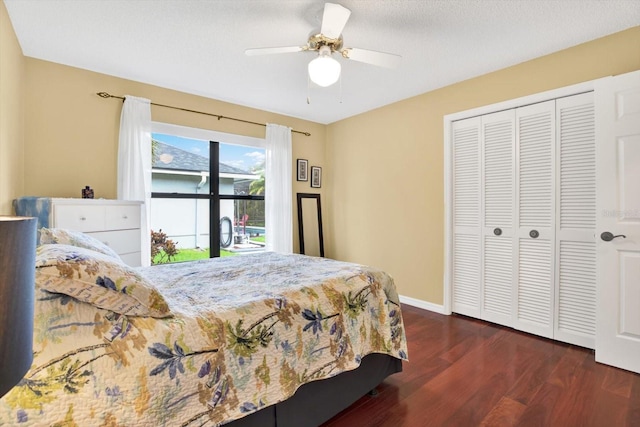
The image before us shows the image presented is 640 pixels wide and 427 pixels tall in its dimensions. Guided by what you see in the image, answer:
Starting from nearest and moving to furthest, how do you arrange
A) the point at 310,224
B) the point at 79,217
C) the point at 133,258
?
the point at 79,217 < the point at 133,258 < the point at 310,224

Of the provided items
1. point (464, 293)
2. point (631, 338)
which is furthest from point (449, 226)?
point (631, 338)

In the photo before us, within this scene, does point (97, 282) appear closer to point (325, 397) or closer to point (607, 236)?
point (325, 397)

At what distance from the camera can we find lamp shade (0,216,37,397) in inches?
20.4

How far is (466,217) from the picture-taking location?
3.30 metres

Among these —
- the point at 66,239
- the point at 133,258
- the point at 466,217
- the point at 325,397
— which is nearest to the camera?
the point at 66,239

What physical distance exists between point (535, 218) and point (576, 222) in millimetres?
293

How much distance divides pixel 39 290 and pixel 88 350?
0.24 meters

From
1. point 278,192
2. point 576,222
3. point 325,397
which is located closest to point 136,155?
point 278,192

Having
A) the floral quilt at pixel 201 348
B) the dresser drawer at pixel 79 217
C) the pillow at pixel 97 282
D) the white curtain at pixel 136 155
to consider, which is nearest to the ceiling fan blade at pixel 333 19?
the floral quilt at pixel 201 348

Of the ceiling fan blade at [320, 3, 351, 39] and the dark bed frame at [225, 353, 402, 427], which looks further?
the ceiling fan blade at [320, 3, 351, 39]

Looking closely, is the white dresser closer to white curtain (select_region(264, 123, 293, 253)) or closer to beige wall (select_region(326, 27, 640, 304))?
white curtain (select_region(264, 123, 293, 253))

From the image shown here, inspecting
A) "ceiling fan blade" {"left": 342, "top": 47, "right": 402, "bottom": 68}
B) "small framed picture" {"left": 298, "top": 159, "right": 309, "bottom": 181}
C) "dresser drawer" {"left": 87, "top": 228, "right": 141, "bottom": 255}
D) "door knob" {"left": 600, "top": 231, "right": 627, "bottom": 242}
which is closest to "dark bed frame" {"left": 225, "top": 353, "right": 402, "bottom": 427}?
"door knob" {"left": 600, "top": 231, "right": 627, "bottom": 242}

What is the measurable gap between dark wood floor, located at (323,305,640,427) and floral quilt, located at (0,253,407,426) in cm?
31

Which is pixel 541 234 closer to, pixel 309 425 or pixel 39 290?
pixel 309 425
